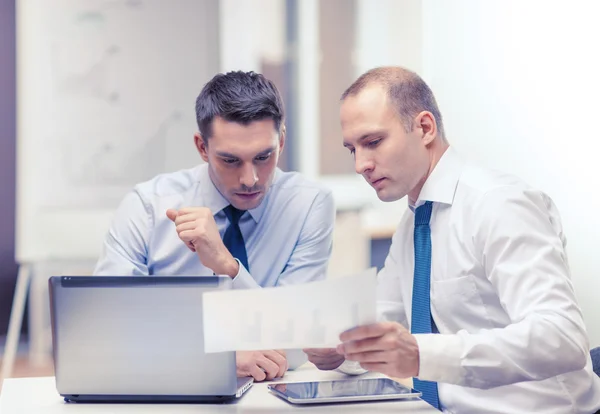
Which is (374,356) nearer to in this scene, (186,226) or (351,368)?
(351,368)

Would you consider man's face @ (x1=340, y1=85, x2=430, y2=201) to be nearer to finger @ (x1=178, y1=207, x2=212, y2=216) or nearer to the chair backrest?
finger @ (x1=178, y1=207, x2=212, y2=216)

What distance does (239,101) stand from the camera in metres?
2.05

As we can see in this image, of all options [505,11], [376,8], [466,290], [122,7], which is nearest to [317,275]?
[466,290]

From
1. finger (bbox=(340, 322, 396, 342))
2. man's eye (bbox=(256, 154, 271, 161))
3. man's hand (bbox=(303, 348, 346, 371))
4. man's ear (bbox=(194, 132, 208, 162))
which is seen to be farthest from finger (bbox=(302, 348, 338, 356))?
man's ear (bbox=(194, 132, 208, 162))

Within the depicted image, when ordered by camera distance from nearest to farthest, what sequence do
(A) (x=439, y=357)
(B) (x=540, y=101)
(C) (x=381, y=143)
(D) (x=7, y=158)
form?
(A) (x=439, y=357) → (C) (x=381, y=143) → (B) (x=540, y=101) → (D) (x=7, y=158)

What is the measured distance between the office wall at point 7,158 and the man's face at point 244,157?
9.78ft

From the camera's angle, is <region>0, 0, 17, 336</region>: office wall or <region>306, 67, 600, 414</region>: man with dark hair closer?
<region>306, 67, 600, 414</region>: man with dark hair

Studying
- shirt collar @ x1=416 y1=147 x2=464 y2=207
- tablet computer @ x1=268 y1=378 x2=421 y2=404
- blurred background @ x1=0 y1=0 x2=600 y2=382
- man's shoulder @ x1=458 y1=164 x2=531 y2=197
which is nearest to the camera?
tablet computer @ x1=268 y1=378 x2=421 y2=404

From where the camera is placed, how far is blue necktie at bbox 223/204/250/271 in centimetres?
210

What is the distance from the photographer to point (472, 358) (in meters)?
1.32

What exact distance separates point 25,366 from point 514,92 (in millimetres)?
3097

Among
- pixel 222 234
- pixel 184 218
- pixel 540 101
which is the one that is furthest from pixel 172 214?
pixel 540 101

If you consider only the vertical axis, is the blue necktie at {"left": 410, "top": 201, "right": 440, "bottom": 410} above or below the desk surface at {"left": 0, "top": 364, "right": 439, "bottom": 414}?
above

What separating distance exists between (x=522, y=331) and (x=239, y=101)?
1046 mm
